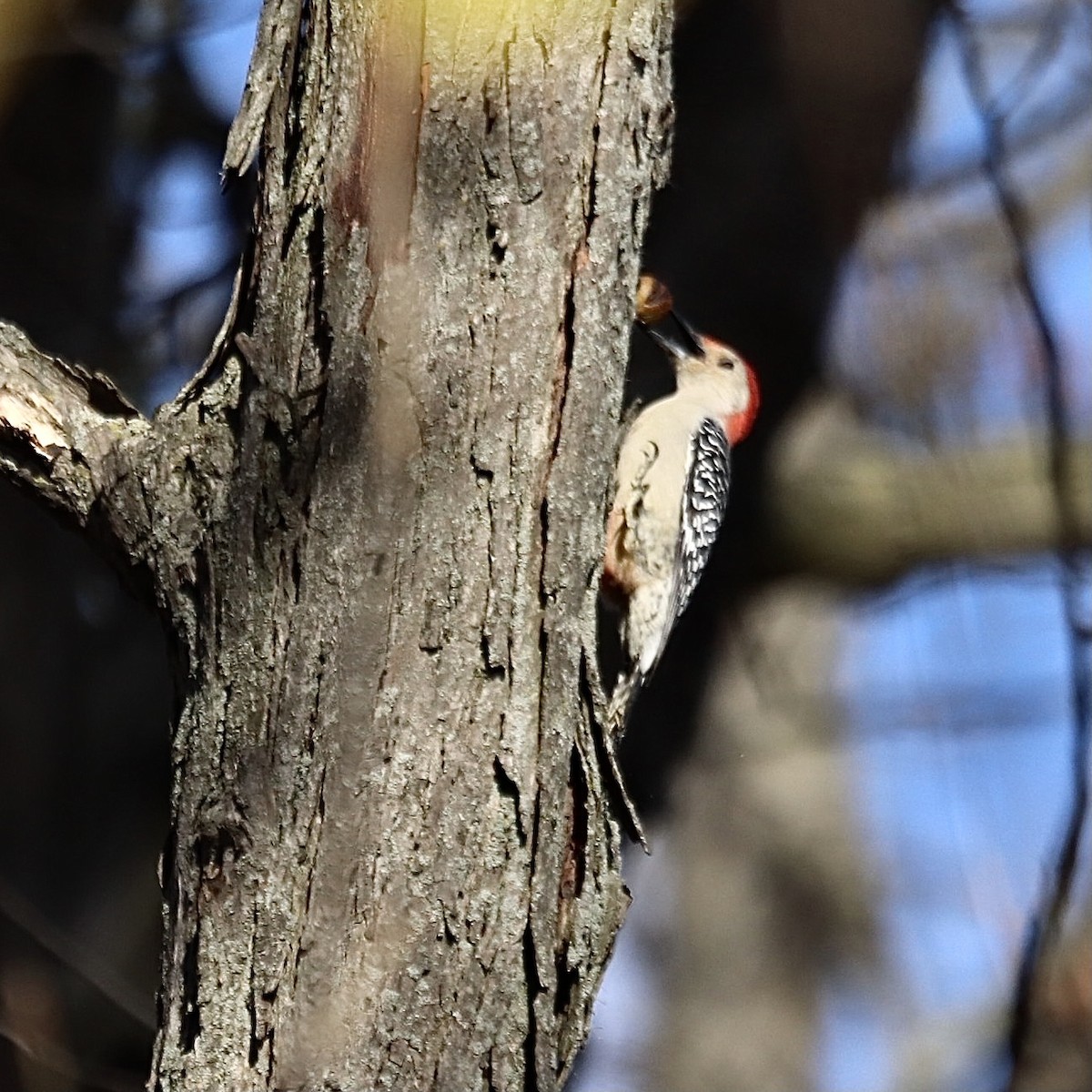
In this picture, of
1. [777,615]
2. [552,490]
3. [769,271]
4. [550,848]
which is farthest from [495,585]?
[777,615]

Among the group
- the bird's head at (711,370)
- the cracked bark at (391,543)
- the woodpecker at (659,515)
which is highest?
the bird's head at (711,370)

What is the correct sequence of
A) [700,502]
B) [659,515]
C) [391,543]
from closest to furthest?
[391,543], [659,515], [700,502]

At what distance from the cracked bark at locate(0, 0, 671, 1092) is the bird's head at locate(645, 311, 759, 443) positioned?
247cm

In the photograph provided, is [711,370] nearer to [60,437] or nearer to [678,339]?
[678,339]

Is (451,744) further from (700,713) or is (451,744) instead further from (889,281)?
(700,713)

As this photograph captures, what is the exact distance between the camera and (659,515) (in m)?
4.64

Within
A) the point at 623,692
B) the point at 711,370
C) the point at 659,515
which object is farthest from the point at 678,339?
the point at 623,692

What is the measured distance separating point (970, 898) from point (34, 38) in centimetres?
421

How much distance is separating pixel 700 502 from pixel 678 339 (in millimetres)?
632

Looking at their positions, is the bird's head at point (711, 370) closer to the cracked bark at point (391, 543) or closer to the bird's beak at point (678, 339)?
the bird's beak at point (678, 339)

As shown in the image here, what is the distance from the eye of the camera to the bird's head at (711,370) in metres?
5.00

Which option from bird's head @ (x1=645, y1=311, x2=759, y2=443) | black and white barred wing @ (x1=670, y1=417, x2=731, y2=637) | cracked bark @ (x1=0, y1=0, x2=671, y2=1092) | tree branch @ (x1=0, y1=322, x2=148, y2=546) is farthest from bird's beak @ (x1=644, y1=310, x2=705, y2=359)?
tree branch @ (x1=0, y1=322, x2=148, y2=546)

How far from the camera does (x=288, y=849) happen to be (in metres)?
2.30

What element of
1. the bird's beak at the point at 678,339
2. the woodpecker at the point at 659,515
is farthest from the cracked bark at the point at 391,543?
the bird's beak at the point at 678,339
